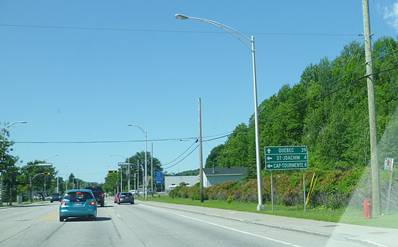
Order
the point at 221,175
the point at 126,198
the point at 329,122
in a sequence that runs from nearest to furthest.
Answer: the point at 126,198
the point at 329,122
the point at 221,175

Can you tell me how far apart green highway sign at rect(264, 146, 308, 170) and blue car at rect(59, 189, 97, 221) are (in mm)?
9828

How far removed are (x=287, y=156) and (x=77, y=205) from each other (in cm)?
1152

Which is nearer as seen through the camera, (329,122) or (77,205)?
(77,205)

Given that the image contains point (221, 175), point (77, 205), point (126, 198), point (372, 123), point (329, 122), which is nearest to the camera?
point (372, 123)

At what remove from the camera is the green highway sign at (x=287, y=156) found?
106 feet

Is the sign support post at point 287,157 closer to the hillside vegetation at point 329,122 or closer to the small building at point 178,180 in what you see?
the hillside vegetation at point 329,122

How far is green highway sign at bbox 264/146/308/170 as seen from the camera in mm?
32250

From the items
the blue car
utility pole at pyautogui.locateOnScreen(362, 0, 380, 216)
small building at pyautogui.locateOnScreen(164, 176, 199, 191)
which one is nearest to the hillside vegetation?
utility pole at pyautogui.locateOnScreen(362, 0, 380, 216)

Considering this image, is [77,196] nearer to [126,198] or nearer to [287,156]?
[287,156]

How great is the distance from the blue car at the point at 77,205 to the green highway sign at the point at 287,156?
387 inches

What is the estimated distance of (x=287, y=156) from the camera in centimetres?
3234

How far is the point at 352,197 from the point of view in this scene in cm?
3494

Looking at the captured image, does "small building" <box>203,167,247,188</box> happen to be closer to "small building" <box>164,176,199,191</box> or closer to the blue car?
"small building" <box>164,176,199,191</box>

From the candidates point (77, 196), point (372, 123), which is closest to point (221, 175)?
point (77, 196)
